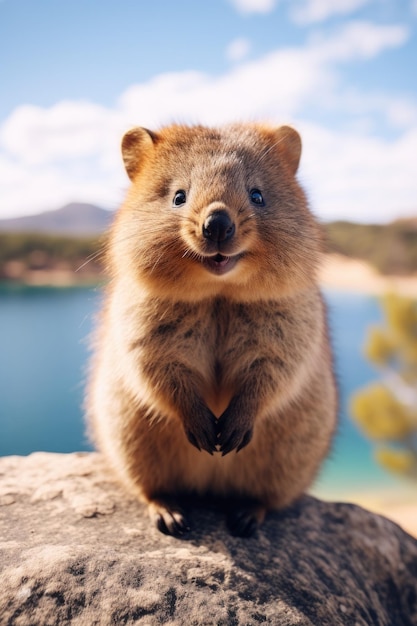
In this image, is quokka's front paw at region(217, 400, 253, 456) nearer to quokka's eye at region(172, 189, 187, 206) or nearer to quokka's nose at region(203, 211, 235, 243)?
quokka's nose at region(203, 211, 235, 243)

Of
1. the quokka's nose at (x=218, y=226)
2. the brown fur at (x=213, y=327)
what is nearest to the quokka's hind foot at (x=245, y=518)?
the brown fur at (x=213, y=327)

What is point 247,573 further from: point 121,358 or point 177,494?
point 121,358

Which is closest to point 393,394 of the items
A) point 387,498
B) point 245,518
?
point 387,498

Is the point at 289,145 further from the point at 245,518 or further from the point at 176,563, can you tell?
the point at 176,563

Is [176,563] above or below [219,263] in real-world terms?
below

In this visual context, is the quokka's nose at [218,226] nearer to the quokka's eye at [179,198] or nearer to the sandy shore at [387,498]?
the quokka's eye at [179,198]

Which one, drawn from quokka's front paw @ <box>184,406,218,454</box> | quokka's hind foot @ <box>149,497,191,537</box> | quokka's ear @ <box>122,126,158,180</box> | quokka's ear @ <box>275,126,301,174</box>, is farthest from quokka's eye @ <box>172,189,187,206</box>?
quokka's hind foot @ <box>149,497,191,537</box>

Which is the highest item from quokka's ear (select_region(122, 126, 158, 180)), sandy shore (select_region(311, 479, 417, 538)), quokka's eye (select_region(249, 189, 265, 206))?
quokka's ear (select_region(122, 126, 158, 180))
